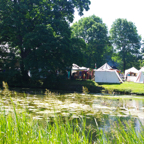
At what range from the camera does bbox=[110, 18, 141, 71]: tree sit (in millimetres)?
51844

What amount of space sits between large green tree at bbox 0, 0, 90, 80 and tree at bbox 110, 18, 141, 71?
98.4ft

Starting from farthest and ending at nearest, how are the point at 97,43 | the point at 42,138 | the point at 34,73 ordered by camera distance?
the point at 97,43 → the point at 34,73 → the point at 42,138

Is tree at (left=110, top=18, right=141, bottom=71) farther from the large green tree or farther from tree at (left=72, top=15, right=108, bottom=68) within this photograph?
the large green tree

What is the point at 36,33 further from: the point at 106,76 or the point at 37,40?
the point at 106,76

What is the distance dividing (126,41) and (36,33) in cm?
3536

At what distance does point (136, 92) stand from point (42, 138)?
17.3m

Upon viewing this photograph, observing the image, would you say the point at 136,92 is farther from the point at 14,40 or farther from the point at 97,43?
the point at 97,43

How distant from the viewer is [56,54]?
23.0m

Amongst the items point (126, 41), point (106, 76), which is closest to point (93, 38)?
point (126, 41)

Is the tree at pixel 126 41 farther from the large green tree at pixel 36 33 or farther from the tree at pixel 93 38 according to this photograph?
the large green tree at pixel 36 33

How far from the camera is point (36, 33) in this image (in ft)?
71.8

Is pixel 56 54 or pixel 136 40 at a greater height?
pixel 136 40

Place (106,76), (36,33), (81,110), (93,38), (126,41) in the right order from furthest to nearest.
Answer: (126,41) < (93,38) < (106,76) < (36,33) < (81,110)

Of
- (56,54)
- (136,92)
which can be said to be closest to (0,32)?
(56,54)
